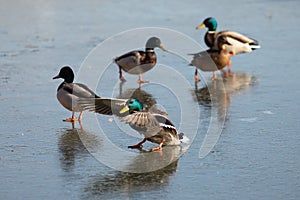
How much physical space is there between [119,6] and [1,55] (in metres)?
4.42

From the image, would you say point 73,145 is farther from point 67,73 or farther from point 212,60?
point 212,60

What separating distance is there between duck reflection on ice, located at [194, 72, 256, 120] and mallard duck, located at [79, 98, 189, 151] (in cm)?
105

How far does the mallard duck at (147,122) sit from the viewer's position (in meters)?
5.65

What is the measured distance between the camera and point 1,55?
971 cm

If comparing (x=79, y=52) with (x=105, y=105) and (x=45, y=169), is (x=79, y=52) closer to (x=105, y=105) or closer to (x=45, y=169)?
(x=105, y=105)

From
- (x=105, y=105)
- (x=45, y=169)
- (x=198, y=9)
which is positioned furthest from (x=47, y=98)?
(x=198, y=9)

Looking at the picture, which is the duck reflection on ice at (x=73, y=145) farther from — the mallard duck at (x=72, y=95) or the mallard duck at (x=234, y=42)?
the mallard duck at (x=234, y=42)

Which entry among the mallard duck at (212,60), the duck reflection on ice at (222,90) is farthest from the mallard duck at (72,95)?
the mallard duck at (212,60)

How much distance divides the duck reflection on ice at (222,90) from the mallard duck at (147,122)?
1046 millimetres

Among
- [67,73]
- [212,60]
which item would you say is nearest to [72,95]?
[67,73]

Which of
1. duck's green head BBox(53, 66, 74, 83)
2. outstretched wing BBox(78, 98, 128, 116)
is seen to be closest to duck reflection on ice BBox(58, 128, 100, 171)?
outstretched wing BBox(78, 98, 128, 116)

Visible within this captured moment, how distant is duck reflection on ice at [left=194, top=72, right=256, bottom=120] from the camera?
7386mm

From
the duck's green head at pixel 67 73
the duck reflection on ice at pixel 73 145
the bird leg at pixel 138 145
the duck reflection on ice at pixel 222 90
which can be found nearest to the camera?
the duck reflection on ice at pixel 73 145

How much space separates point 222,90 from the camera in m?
8.13
